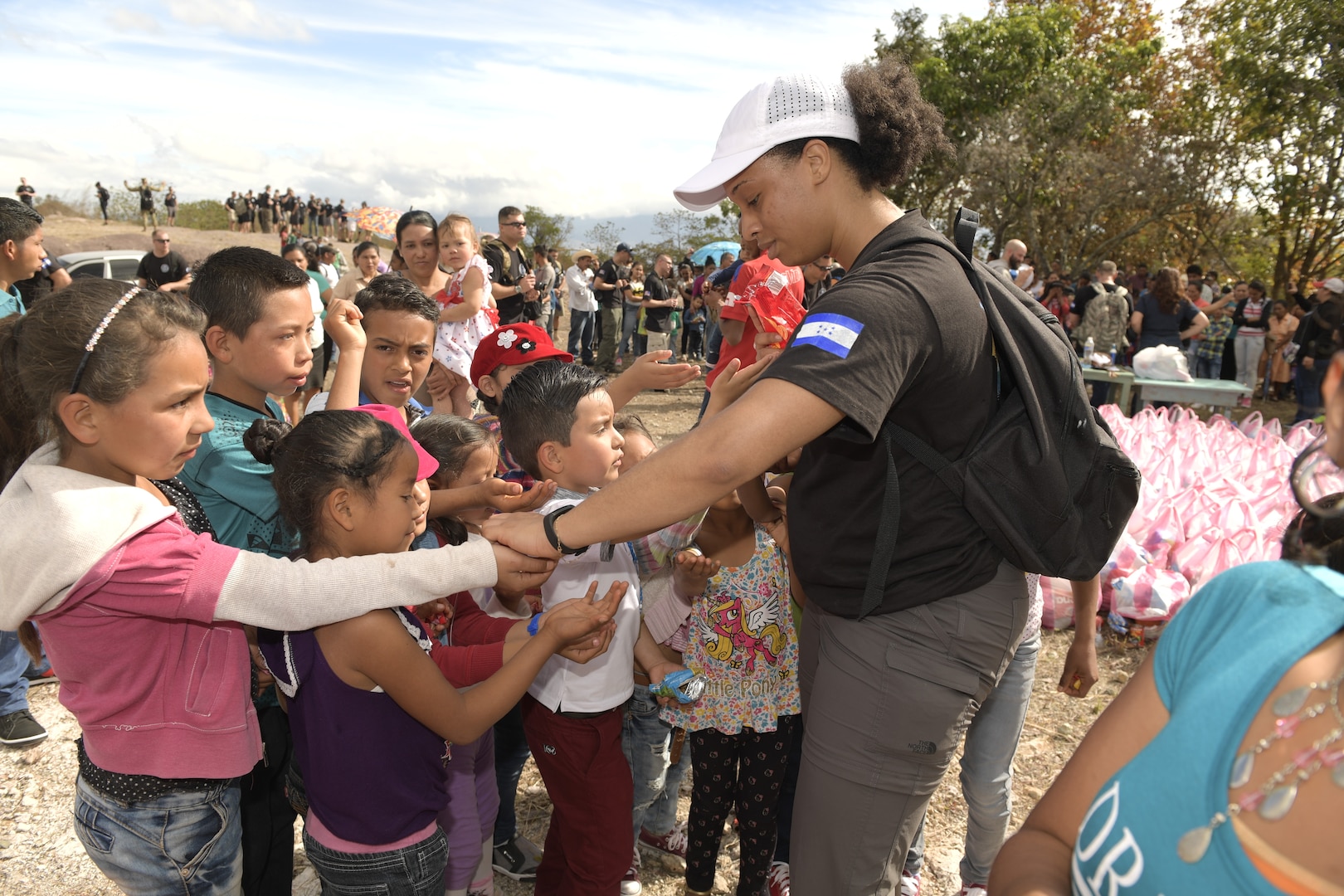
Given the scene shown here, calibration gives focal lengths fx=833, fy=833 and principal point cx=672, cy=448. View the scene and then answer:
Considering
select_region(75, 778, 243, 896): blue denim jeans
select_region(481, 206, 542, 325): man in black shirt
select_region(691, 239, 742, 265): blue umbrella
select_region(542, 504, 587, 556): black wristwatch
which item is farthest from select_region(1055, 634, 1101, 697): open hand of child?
select_region(691, 239, 742, 265): blue umbrella

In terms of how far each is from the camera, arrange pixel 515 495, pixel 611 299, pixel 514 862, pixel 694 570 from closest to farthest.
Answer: pixel 515 495
pixel 694 570
pixel 514 862
pixel 611 299

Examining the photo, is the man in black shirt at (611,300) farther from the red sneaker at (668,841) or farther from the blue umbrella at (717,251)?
the red sneaker at (668,841)

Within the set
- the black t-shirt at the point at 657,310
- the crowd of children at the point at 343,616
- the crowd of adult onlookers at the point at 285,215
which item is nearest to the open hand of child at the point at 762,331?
the crowd of children at the point at 343,616

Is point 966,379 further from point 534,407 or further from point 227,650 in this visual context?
point 227,650

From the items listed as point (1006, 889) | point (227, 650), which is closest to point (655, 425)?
point (227, 650)

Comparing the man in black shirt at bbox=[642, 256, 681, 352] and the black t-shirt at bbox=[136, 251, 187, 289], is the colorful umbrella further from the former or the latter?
the man in black shirt at bbox=[642, 256, 681, 352]

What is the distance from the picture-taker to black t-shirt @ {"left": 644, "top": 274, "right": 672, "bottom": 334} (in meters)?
14.7

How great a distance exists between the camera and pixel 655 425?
1057 centimetres

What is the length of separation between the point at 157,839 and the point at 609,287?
12.8 meters

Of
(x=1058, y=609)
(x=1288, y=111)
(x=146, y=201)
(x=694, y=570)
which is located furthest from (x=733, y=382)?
(x=146, y=201)

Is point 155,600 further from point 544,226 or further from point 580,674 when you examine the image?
point 544,226

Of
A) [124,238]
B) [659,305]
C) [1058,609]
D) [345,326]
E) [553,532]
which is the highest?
[345,326]

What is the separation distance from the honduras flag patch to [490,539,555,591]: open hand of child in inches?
29.2

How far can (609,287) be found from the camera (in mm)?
14094
